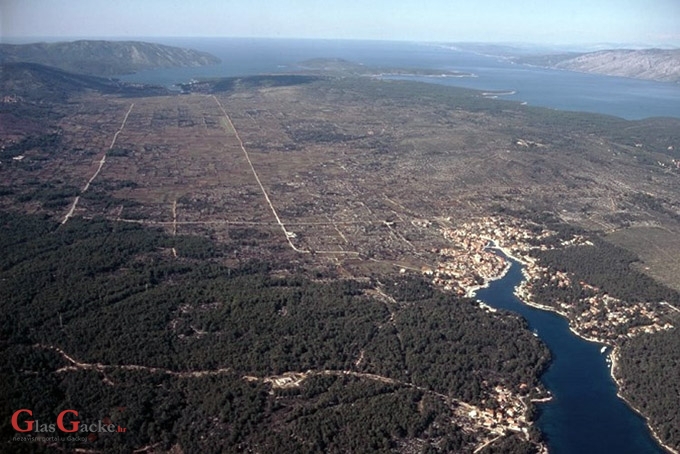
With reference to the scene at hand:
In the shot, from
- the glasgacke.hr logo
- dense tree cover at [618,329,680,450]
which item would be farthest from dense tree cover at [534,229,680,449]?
the glasgacke.hr logo

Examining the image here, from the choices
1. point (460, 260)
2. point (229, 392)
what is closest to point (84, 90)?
point (460, 260)

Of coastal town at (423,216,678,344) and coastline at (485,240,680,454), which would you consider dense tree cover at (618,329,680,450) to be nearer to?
coastline at (485,240,680,454)

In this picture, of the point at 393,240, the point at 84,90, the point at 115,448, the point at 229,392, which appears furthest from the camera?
the point at 84,90

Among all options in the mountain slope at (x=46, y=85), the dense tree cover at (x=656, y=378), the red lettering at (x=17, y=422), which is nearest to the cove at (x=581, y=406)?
the dense tree cover at (x=656, y=378)

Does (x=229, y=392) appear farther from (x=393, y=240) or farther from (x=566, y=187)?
(x=566, y=187)

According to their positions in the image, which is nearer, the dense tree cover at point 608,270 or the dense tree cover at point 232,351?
the dense tree cover at point 232,351

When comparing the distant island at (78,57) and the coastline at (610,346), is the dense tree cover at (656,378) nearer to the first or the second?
the coastline at (610,346)
